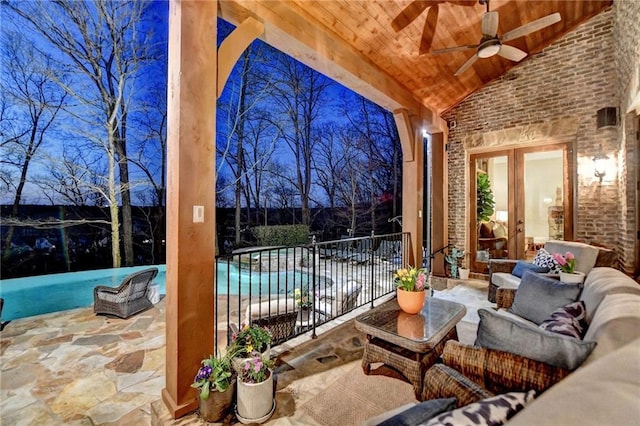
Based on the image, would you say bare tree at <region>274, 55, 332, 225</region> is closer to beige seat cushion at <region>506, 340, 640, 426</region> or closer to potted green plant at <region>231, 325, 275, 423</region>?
potted green plant at <region>231, 325, 275, 423</region>

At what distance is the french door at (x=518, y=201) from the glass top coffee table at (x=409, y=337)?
344 cm

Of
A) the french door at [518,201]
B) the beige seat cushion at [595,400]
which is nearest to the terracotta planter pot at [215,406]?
the beige seat cushion at [595,400]

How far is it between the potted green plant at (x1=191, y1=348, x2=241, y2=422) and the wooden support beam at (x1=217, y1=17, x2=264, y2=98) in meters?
1.88

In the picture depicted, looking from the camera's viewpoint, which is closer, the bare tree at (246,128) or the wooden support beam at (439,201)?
the wooden support beam at (439,201)

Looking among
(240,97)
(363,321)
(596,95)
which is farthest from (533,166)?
(240,97)

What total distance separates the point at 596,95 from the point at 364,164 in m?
6.45

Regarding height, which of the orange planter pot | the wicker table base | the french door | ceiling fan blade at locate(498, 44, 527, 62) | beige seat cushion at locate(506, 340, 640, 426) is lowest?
the wicker table base

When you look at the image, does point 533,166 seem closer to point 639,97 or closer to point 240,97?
point 639,97

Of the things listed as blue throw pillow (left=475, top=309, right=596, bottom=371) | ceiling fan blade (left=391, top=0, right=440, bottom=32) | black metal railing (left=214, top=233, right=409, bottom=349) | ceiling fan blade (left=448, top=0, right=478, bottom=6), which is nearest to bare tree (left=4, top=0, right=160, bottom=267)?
black metal railing (left=214, top=233, right=409, bottom=349)

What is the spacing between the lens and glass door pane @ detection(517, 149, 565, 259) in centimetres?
461

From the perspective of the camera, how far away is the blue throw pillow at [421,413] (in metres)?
0.90

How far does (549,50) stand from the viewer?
4.61m

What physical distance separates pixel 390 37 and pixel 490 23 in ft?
3.38

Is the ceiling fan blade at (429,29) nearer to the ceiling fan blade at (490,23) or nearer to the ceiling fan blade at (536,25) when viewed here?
the ceiling fan blade at (490,23)
